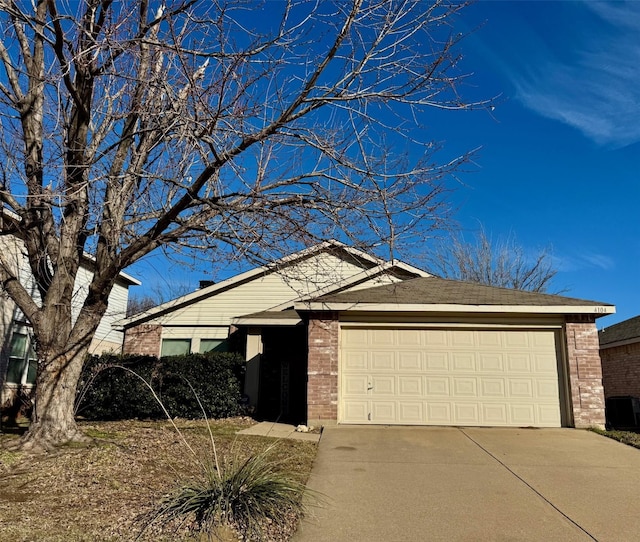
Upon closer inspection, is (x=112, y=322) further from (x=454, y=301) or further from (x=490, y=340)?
(x=490, y=340)

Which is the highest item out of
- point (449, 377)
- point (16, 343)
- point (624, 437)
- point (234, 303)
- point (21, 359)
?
point (234, 303)

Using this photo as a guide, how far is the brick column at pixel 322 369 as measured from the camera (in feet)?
35.3

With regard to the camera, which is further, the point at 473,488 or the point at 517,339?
the point at 517,339

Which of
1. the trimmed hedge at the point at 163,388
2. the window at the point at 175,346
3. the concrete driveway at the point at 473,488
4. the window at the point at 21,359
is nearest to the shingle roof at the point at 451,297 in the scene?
the concrete driveway at the point at 473,488

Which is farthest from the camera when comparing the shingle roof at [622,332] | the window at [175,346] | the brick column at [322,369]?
the shingle roof at [622,332]

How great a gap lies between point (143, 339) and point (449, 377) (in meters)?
9.67

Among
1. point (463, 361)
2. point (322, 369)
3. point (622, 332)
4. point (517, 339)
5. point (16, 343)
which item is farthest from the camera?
point (622, 332)

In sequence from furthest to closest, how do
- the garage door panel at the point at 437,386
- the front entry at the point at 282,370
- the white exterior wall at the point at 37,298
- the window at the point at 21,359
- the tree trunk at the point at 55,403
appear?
the front entry at the point at 282,370, the window at the point at 21,359, the white exterior wall at the point at 37,298, the garage door panel at the point at 437,386, the tree trunk at the point at 55,403

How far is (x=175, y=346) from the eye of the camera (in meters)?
16.1

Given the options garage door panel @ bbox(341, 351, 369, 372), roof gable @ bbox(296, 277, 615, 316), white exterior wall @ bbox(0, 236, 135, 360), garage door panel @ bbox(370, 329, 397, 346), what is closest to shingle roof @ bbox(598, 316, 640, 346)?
roof gable @ bbox(296, 277, 615, 316)

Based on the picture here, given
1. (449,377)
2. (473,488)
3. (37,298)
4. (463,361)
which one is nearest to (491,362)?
(463,361)

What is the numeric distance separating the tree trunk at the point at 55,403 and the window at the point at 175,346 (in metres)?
8.45

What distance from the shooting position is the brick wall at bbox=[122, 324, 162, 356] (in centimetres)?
1588

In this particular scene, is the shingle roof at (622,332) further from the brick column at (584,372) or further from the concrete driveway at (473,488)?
the concrete driveway at (473,488)
